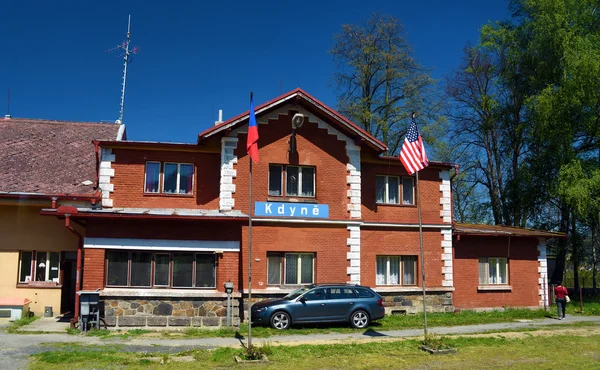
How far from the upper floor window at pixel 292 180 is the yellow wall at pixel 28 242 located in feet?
23.4

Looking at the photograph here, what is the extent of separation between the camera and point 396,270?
22078 mm

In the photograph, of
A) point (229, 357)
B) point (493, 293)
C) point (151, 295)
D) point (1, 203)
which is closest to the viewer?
point (229, 357)

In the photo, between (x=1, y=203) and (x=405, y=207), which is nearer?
(x=1, y=203)

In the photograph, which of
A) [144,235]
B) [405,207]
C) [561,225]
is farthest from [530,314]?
[144,235]

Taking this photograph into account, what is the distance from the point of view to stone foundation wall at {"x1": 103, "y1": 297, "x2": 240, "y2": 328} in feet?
59.4

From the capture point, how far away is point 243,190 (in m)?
20.1

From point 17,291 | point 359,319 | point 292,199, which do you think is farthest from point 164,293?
point 359,319

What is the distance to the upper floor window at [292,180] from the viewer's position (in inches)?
812

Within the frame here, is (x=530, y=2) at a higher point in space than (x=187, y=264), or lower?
higher

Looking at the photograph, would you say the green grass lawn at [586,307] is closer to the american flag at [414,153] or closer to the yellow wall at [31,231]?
the american flag at [414,153]

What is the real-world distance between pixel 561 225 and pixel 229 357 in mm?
24339

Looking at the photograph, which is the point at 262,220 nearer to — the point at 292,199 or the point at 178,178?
the point at 292,199

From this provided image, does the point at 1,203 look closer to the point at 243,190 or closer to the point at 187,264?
the point at 187,264

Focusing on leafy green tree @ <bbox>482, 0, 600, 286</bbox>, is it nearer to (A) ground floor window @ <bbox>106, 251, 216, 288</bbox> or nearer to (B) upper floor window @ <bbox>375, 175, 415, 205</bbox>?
(B) upper floor window @ <bbox>375, 175, 415, 205</bbox>
